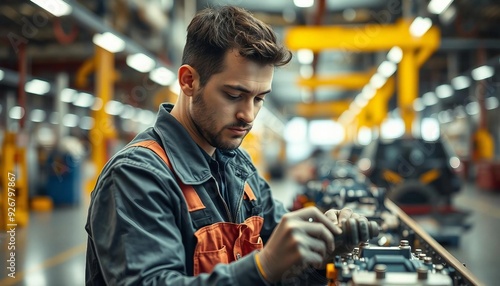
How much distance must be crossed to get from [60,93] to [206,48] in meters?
9.83

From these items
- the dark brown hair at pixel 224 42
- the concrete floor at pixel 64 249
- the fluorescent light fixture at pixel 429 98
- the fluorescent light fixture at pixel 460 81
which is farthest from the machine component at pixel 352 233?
the fluorescent light fixture at pixel 429 98

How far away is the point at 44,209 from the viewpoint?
9.66 metres

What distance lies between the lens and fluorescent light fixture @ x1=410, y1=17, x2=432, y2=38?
24.9 feet

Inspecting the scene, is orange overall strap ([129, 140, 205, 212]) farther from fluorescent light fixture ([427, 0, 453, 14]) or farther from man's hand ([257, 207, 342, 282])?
fluorescent light fixture ([427, 0, 453, 14])

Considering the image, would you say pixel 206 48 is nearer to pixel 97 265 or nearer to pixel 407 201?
pixel 97 265

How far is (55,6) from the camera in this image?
184 inches

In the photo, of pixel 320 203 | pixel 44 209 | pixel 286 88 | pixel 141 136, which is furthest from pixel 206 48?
pixel 286 88

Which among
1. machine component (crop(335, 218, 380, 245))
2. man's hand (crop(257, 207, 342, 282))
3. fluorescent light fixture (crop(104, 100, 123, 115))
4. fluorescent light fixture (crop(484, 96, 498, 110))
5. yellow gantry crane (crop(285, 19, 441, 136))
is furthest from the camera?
fluorescent light fixture (crop(484, 96, 498, 110))

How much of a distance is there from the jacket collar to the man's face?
55 millimetres

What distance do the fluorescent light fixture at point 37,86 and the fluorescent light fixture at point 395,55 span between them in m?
9.12

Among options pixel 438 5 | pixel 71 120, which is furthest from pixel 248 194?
pixel 71 120

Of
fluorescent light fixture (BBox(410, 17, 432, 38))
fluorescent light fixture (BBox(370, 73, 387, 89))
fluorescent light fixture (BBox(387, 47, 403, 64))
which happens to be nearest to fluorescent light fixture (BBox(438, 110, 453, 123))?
fluorescent light fixture (BBox(370, 73, 387, 89))

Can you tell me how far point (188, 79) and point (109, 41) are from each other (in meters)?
5.54

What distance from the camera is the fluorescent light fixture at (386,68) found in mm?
11234
